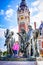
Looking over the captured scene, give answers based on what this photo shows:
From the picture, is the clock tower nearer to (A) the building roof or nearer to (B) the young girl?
(A) the building roof

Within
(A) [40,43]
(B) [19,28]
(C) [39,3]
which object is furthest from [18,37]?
(C) [39,3]

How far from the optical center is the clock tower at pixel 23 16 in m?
2.29

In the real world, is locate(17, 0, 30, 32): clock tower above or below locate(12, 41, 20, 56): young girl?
above

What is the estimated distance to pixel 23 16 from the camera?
229 centimetres

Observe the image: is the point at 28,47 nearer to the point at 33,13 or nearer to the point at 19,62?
the point at 19,62

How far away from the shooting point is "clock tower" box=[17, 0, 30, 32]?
2287mm

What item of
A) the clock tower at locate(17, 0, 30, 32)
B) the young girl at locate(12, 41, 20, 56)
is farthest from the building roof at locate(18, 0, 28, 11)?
the young girl at locate(12, 41, 20, 56)

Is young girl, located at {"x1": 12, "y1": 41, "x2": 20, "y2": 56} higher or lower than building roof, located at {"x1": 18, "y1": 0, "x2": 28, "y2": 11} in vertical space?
lower

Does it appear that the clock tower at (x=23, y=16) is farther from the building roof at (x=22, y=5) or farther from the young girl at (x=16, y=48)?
the young girl at (x=16, y=48)

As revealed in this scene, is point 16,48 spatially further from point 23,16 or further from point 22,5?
point 22,5

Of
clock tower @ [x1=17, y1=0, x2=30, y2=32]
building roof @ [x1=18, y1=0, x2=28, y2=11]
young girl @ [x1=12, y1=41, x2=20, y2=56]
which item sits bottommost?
young girl @ [x1=12, y1=41, x2=20, y2=56]

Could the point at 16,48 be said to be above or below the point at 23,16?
below

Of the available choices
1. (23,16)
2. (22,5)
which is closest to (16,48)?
(23,16)

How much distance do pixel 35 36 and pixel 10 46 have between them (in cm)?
30
